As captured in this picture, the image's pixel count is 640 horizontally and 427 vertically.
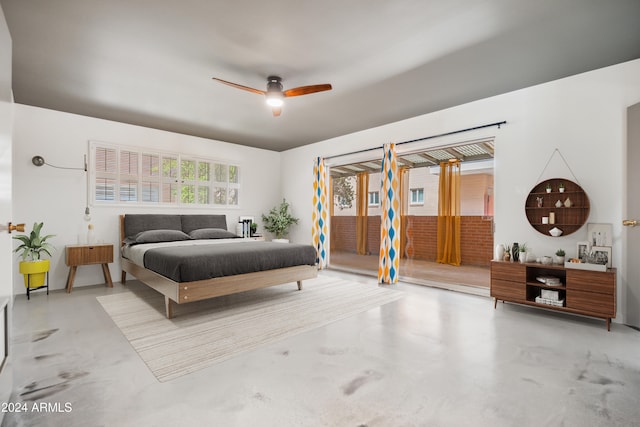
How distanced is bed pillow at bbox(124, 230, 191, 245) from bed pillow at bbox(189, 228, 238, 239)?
0.60ft

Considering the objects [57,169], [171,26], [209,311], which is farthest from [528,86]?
[57,169]

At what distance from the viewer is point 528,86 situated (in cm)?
391

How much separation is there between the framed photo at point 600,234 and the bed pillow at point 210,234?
5.22 metres

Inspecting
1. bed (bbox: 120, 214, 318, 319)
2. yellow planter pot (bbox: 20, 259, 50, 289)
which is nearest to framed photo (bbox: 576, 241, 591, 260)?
bed (bbox: 120, 214, 318, 319)

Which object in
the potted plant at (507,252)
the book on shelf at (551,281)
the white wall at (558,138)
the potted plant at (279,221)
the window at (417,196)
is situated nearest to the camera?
the white wall at (558,138)

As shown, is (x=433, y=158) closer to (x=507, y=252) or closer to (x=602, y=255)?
(x=507, y=252)

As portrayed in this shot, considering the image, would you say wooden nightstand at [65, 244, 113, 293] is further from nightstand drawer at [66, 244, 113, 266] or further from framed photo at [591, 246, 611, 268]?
framed photo at [591, 246, 611, 268]

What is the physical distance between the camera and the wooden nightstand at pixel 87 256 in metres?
4.45

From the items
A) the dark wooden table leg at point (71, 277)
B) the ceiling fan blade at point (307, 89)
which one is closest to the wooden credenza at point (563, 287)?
the ceiling fan blade at point (307, 89)

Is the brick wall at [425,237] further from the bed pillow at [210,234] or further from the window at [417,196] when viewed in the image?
the bed pillow at [210,234]

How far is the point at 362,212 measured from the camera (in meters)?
8.45

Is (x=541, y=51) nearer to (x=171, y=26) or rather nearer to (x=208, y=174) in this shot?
(x=171, y=26)

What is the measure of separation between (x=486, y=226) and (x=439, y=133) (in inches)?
134

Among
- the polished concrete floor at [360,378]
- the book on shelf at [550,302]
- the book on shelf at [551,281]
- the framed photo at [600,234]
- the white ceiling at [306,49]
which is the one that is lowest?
the polished concrete floor at [360,378]
